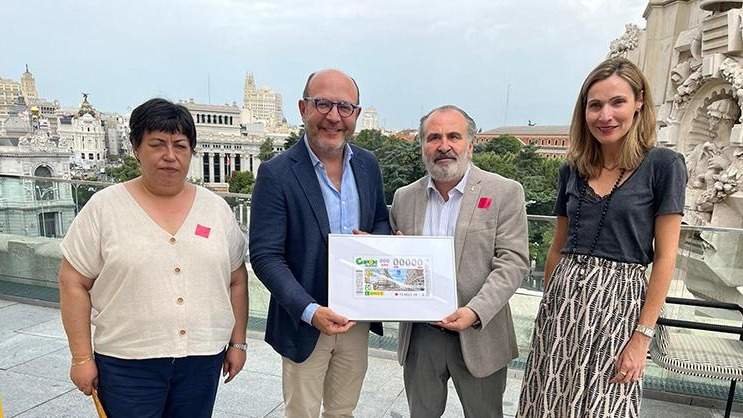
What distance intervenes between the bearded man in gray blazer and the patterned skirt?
19cm

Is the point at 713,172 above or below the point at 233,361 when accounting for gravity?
above

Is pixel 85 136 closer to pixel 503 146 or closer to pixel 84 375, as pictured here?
pixel 503 146

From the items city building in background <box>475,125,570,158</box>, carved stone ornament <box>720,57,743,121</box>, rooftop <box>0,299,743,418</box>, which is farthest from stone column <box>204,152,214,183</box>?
rooftop <box>0,299,743,418</box>

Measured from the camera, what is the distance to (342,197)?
176cm

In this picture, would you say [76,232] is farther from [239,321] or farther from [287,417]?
[287,417]

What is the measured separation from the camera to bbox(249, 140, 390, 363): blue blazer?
163 centimetres

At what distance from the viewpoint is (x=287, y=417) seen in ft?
6.12

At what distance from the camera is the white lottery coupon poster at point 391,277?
159 centimetres

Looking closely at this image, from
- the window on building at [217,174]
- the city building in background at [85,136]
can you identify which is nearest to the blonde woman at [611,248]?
the window on building at [217,174]

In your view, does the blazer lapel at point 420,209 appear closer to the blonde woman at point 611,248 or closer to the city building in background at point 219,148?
the blonde woman at point 611,248

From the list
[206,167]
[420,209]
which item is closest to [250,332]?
Answer: [420,209]

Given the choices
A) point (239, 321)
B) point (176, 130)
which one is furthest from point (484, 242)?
point (176, 130)

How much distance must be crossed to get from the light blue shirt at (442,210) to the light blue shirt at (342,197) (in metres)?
0.30

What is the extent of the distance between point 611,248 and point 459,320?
60cm
